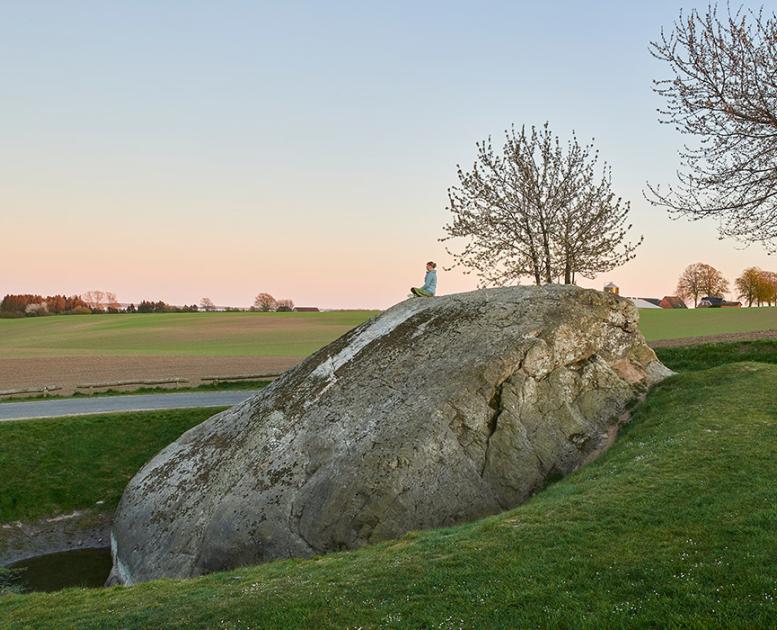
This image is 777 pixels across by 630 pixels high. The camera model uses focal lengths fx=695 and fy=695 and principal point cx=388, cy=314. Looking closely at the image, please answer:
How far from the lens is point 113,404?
3180cm

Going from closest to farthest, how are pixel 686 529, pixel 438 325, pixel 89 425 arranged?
pixel 686 529, pixel 438 325, pixel 89 425

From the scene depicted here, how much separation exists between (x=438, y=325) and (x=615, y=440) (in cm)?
584

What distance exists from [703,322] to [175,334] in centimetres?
5617

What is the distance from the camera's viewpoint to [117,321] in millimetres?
90000

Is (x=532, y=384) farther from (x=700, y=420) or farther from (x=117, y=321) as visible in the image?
(x=117, y=321)

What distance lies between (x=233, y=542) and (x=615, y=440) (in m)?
10.2

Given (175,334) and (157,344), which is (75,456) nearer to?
(157,344)

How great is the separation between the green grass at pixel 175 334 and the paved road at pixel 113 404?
24578 mm

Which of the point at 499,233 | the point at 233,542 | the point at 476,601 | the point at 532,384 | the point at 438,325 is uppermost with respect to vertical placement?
the point at 499,233

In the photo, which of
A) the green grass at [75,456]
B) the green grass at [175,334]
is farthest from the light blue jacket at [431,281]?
the green grass at [175,334]

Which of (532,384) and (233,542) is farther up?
(532,384)

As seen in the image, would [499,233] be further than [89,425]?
Yes

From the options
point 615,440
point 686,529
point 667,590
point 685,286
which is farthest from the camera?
point 685,286

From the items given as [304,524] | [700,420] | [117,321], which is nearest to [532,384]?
[700,420]
